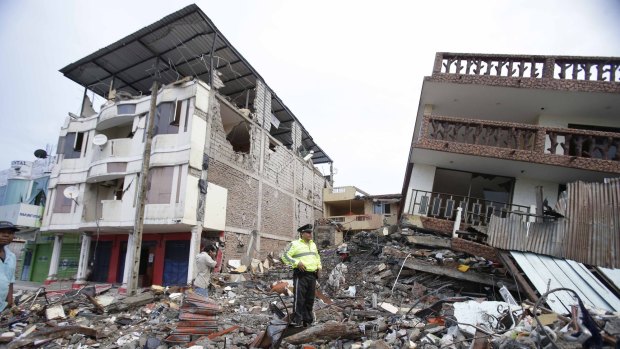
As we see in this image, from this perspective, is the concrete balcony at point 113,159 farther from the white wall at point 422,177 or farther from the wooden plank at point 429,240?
the wooden plank at point 429,240

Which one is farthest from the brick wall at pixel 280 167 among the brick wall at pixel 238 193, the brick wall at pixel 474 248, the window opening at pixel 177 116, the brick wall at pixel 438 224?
the brick wall at pixel 474 248

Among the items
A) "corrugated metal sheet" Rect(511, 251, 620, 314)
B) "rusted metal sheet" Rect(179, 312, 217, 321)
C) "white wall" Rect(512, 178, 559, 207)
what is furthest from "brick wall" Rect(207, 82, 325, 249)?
"corrugated metal sheet" Rect(511, 251, 620, 314)

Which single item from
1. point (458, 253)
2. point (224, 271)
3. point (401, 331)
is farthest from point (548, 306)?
point (224, 271)

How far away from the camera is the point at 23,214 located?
65.2ft

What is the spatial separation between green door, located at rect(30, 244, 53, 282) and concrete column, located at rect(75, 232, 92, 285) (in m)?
6.76

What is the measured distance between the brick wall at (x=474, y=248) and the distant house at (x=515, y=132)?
0.82 metres

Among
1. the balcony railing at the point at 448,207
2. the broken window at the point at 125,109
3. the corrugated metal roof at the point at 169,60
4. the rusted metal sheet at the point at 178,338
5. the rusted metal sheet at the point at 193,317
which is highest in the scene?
the corrugated metal roof at the point at 169,60

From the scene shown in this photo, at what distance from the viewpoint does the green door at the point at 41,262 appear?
72.4 feet

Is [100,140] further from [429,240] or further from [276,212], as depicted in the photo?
[429,240]

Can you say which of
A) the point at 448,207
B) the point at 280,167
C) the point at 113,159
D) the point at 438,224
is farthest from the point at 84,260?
the point at 448,207

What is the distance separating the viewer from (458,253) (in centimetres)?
960

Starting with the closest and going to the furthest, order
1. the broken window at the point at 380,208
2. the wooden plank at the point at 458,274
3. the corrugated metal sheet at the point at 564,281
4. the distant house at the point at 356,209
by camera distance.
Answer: the corrugated metal sheet at the point at 564,281, the wooden plank at the point at 458,274, the distant house at the point at 356,209, the broken window at the point at 380,208

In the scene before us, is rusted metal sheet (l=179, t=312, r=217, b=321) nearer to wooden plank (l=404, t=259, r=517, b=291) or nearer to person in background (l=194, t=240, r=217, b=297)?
person in background (l=194, t=240, r=217, b=297)

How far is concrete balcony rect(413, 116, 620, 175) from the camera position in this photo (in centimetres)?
1016
